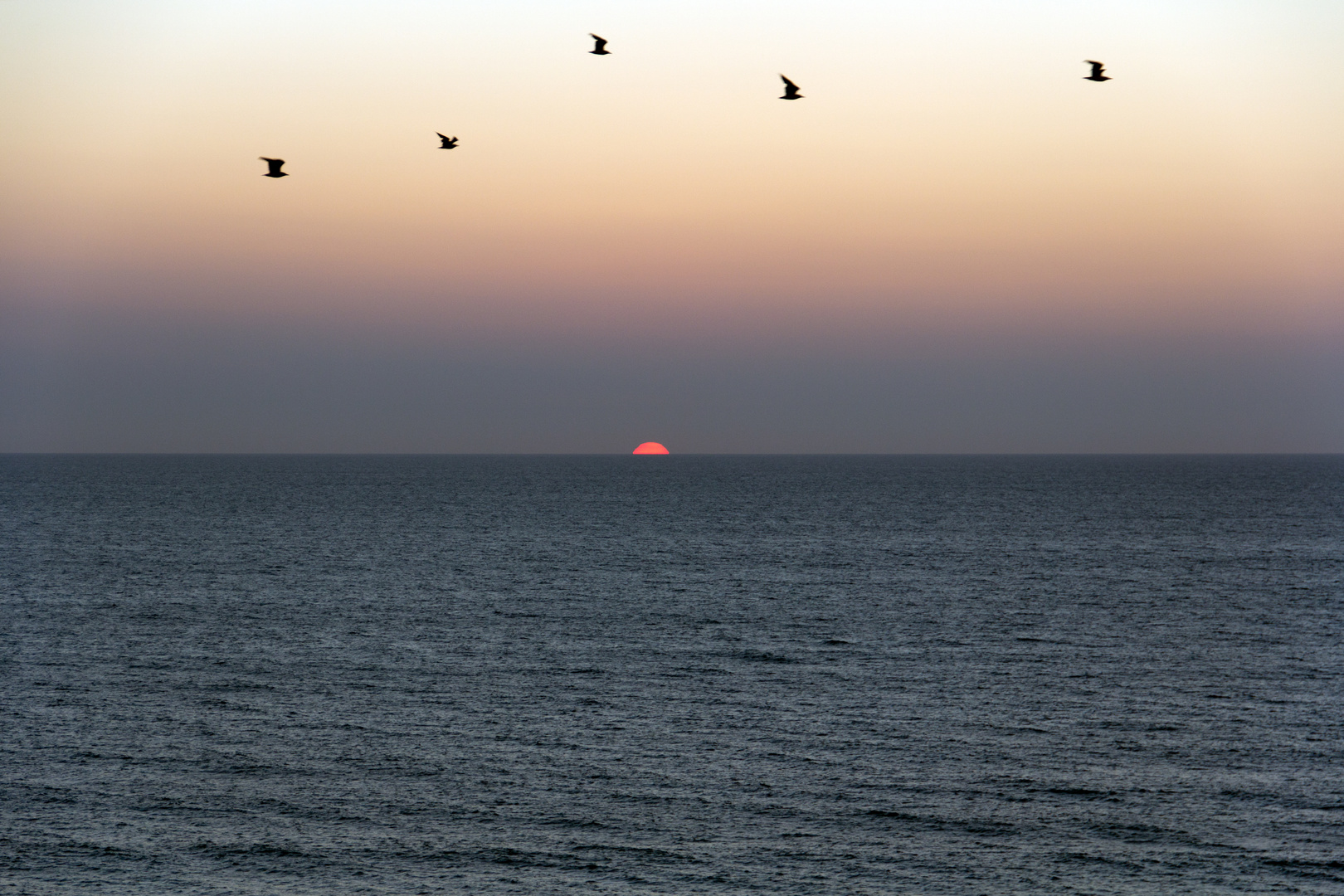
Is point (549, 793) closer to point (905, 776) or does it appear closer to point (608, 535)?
point (905, 776)

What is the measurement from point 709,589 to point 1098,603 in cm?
2651

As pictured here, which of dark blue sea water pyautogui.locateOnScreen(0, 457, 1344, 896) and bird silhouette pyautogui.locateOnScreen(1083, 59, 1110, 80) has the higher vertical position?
bird silhouette pyautogui.locateOnScreen(1083, 59, 1110, 80)

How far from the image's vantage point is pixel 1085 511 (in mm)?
170750

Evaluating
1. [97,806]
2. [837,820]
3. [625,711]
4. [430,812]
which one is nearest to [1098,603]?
[625,711]

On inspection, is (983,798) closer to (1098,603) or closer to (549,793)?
(549,793)

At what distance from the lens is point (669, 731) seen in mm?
43281

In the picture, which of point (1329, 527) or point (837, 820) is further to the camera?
point (1329, 527)

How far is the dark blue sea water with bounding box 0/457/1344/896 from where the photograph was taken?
31.2 meters

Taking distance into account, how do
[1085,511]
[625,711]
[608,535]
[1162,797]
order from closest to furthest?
[1162,797]
[625,711]
[608,535]
[1085,511]

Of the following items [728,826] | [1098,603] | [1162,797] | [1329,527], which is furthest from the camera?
[1329,527]

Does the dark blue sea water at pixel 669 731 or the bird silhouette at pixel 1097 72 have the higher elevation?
the bird silhouette at pixel 1097 72

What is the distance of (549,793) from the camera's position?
36.3 m

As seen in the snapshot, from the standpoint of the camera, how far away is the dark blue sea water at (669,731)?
31.2 m

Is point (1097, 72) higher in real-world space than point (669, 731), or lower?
higher
